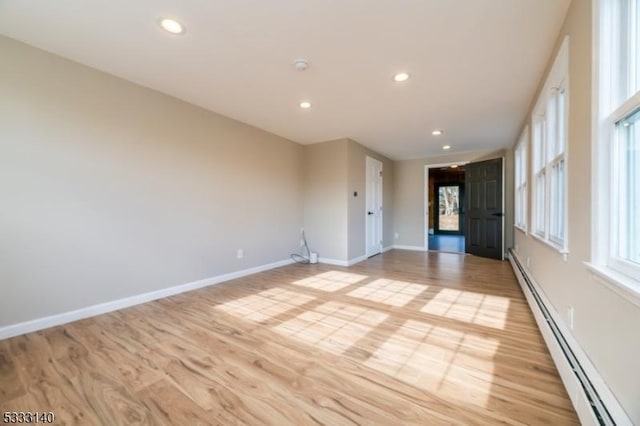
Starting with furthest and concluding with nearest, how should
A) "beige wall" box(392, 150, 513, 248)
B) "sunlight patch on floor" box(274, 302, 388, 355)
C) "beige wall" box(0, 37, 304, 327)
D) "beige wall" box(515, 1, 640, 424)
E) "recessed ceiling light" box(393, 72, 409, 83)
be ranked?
"beige wall" box(392, 150, 513, 248) < "recessed ceiling light" box(393, 72, 409, 83) < "beige wall" box(0, 37, 304, 327) < "sunlight patch on floor" box(274, 302, 388, 355) < "beige wall" box(515, 1, 640, 424)

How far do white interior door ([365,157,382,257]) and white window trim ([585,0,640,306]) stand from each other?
4204 mm

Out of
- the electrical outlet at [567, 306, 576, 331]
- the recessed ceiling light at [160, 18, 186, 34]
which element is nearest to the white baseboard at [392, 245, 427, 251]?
the electrical outlet at [567, 306, 576, 331]

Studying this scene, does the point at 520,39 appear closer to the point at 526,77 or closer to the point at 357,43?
the point at 526,77

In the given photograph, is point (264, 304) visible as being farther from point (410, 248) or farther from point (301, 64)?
point (410, 248)

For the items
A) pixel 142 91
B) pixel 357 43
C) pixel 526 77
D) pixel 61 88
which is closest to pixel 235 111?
pixel 142 91

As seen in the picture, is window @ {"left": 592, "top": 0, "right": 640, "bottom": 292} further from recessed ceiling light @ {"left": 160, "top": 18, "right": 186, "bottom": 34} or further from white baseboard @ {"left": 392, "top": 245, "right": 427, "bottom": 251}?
white baseboard @ {"left": 392, "top": 245, "right": 427, "bottom": 251}

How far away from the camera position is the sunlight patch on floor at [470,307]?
7.97 ft

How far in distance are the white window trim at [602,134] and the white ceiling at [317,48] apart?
695mm

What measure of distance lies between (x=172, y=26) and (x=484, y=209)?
19.7ft

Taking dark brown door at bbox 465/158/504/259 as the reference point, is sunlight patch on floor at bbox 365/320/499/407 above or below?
below

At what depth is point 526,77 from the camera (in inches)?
104

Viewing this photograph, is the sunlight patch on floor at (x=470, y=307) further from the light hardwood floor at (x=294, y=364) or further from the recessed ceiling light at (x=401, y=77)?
the recessed ceiling light at (x=401, y=77)

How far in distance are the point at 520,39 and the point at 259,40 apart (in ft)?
6.86

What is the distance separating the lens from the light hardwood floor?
134 cm
